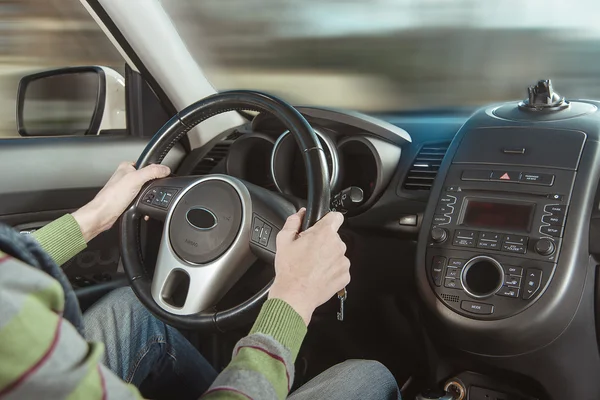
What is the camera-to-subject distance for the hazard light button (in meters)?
1.46

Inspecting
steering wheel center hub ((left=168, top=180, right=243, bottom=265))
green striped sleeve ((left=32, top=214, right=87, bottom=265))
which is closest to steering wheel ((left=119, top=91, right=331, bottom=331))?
steering wheel center hub ((left=168, top=180, right=243, bottom=265))

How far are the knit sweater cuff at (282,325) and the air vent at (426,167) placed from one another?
0.80 metres

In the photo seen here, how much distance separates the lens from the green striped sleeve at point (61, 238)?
4.50 ft

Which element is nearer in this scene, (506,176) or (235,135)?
(506,176)

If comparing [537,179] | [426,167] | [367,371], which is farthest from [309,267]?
[426,167]

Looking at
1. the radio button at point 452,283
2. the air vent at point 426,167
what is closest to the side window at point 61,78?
the air vent at point 426,167

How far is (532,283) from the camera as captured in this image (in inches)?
53.1

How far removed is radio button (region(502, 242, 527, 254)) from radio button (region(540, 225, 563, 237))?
54 millimetres

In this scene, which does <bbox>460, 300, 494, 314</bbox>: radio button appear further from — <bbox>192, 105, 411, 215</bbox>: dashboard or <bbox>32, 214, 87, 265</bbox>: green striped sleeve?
<bbox>32, 214, 87, 265</bbox>: green striped sleeve

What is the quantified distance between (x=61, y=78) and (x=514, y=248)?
1.65m

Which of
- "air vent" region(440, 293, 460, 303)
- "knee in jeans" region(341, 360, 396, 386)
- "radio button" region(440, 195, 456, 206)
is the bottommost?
"knee in jeans" region(341, 360, 396, 386)

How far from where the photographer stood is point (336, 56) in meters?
2.56

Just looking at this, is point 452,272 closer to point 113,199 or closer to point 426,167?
point 426,167

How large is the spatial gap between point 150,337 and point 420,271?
2.05 feet
